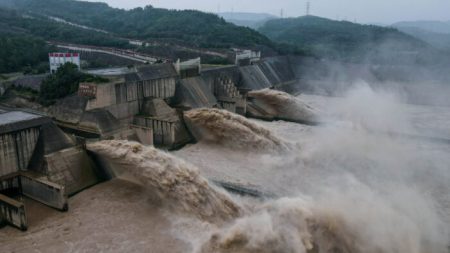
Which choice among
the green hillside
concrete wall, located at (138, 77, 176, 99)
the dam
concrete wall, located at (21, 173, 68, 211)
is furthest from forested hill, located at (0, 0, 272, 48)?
concrete wall, located at (21, 173, 68, 211)

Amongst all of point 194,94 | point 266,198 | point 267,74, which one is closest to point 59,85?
point 194,94

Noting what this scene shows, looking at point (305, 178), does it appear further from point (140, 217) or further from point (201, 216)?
point (140, 217)

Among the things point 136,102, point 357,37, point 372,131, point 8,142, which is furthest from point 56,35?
point 357,37

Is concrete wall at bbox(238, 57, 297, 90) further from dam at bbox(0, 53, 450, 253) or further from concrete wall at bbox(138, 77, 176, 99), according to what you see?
concrete wall at bbox(138, 77, 176, 99)

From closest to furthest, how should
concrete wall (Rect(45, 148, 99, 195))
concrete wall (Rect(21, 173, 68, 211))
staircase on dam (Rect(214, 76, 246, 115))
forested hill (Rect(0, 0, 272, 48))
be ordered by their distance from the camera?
1. concrete wall (Rect(21, 173, 68, 211))
2. concrete wall (Rect(45, 148, 99, 195))
3. staircase on dam (Rect(214, 76, 246, 115))
4. forested hill (Rect(0, 0, 272, 48))

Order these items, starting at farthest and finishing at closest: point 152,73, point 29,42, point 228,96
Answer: point 29,42
point 228,96
point 152,73

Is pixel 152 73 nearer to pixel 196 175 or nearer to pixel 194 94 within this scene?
pixel 194 94
